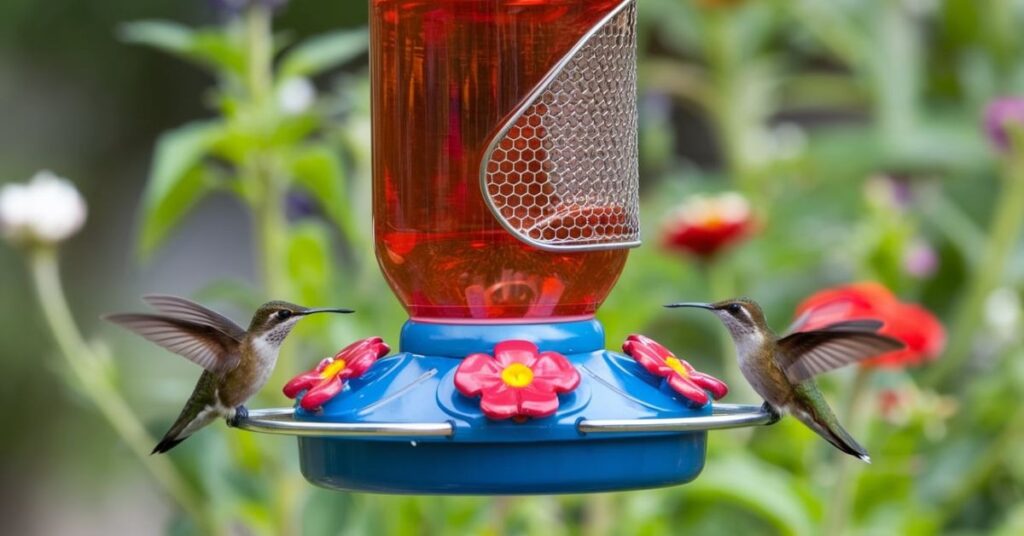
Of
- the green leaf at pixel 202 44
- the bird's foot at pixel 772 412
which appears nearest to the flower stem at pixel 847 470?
the bird's foot at pixel 772 412

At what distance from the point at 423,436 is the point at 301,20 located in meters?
6.96

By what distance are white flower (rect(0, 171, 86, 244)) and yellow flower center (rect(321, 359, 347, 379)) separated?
1.44 meters

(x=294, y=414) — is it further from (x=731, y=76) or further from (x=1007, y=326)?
(x=731, y=76)

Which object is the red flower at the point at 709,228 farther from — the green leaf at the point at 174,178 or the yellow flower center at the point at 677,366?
the yellow flower center at the point at 677,366

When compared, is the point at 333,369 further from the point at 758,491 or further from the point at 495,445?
the point at 758,491

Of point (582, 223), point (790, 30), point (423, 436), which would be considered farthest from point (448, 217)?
point (790, 30)

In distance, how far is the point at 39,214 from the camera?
3.28 m

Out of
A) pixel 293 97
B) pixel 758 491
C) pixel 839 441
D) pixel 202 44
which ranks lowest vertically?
pixel 758 491

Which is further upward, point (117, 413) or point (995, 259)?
point (995, 259)

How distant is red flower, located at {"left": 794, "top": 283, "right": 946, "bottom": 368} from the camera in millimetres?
2633

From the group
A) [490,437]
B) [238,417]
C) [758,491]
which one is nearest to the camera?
[490,437]

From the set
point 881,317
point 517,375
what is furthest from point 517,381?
point 881,317

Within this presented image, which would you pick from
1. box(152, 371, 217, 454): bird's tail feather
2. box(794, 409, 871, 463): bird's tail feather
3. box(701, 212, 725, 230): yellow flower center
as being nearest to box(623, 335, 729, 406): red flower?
box(794, 409, 871, 463): bird's tail feather

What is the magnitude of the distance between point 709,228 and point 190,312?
5.90ft
